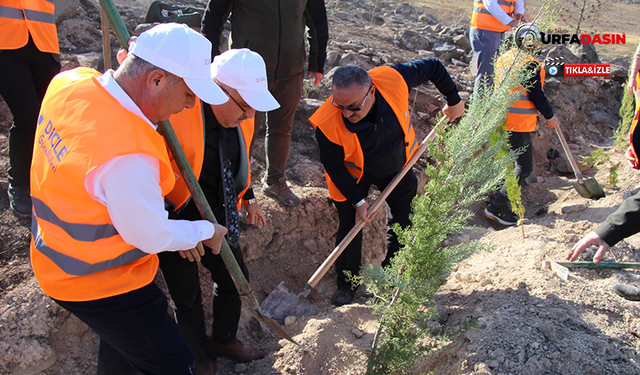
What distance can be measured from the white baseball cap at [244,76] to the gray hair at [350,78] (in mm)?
729

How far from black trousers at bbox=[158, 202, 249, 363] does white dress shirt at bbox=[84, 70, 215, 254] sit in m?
0.74

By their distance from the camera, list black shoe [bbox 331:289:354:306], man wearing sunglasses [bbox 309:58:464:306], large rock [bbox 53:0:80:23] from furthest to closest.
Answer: large rock [bbox 53:0:80:23]
black shoe [bbox 331:289:354:306]
man wearing sunglasses [bbox 309:58:464:306]

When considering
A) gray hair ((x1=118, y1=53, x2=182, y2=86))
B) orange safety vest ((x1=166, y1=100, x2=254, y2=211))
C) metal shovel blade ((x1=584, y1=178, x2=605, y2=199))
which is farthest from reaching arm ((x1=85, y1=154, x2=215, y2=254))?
metal shovel blade ((x1=584, y1=178, x2=605, y2=199))

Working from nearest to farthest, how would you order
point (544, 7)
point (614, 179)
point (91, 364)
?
point (544, 7) < point (91, 364) < point (614, 179)

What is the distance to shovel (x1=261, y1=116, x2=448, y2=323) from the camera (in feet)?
10.5

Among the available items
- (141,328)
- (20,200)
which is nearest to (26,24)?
(20,200)

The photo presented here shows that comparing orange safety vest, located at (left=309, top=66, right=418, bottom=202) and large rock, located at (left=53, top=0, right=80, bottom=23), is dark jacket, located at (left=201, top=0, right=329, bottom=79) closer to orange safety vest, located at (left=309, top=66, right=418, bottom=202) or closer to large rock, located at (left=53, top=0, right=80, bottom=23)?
orange safety vest, located at (left=309, top=66, right=418, bottom=202)

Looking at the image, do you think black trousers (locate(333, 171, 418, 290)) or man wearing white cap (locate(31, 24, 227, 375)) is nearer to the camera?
man wearing white cap (locate(31, 24, 227, 375))

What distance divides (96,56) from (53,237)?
4.61 meters

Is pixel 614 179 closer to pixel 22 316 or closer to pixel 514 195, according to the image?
pixel 514 195

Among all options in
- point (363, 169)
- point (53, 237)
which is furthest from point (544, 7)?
point (53, 237)

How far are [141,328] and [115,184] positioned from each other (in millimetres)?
738

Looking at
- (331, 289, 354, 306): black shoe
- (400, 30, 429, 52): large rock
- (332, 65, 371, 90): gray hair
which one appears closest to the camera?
(332, 65, 371, 90): gray hair

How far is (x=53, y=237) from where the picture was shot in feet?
5.37
